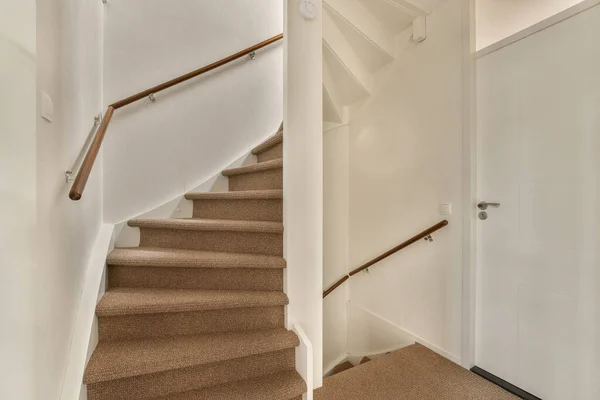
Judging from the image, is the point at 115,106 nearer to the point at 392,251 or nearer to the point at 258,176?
the point at 258,176

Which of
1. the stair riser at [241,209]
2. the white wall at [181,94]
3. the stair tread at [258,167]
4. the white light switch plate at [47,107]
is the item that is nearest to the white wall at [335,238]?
the white wall at [181,94]

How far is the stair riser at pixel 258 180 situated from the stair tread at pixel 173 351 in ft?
3.33

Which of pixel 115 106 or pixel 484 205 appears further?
pixel 115 106

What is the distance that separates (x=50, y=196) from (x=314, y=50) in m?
1.41

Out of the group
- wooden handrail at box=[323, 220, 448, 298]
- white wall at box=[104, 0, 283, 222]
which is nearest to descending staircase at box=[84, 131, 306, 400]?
white wall at box=[104, 0, 283, 222]

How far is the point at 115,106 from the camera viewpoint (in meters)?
1.85

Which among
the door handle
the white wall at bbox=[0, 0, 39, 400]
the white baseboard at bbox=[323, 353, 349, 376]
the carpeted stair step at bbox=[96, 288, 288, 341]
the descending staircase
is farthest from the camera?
the white baseboard at bbox=[323, 353, 349, 376]

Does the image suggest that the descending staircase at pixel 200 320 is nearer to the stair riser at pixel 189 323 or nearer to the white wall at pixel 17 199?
the stair riser at pixel 189 323

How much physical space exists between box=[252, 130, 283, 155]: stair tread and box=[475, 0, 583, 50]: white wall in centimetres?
148

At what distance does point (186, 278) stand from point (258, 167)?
37.1 inches

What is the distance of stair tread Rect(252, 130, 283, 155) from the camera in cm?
228

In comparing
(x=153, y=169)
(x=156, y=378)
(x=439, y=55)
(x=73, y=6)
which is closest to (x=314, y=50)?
(x=439, y=55)

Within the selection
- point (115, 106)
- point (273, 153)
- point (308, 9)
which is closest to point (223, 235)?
point (273, 153)

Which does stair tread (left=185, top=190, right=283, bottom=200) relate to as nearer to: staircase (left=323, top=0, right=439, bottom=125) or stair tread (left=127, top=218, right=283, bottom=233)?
stair tread (left=127, top=218, right=283, bottom=233)
